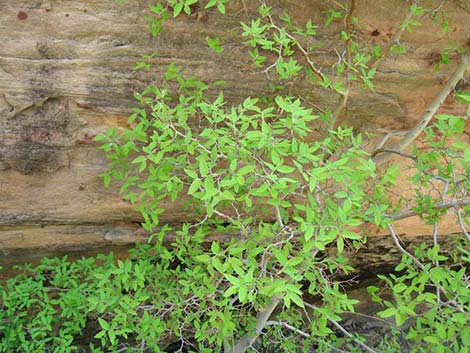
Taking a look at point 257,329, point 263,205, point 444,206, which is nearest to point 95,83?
point 263,205

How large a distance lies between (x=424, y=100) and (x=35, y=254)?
3.39 meters

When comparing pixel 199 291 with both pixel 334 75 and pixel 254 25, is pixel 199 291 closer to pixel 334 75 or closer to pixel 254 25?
pixel 254 25

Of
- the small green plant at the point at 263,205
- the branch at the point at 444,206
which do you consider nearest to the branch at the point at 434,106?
the small green plant at the point at 263,205

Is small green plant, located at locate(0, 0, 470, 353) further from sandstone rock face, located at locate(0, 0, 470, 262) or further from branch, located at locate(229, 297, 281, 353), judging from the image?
sandstone rock face, located at locate(0, 0, 470, 262)

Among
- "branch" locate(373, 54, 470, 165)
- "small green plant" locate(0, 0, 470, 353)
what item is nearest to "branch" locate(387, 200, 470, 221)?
"small green plant" locate(0, 0, 470, 353)

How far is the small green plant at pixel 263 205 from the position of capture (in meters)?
2.32

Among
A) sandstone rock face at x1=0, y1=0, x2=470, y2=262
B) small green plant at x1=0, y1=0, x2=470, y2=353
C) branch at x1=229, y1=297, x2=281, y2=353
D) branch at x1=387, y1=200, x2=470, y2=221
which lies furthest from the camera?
branch at x1=229, y1=297, x2=281, y2=353

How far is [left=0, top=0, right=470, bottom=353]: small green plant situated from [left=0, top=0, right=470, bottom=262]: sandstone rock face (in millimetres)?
142

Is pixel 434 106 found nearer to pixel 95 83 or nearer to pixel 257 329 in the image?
pixel 257 329

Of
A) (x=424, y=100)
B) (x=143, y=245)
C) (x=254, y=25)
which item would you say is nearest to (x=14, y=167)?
(x=143, y=245)

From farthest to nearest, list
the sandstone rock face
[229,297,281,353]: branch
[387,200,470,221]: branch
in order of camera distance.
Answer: [229,297,281,353]: branch < the sandstone rock face < [387,200,470,221]: branch

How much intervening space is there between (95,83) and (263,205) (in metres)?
1.54

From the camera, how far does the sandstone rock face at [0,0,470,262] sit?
3.26m

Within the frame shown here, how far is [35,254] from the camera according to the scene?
13.1ft
